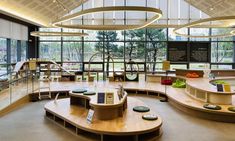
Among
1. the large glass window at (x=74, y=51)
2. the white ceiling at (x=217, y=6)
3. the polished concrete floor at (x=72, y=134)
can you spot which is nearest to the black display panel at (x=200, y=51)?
the white ceiling at (x=217, y=6)

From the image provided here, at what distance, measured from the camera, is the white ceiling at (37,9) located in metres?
10.4

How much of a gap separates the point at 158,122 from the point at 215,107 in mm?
2261

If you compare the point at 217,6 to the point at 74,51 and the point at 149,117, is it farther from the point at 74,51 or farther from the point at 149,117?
the point at 149,117

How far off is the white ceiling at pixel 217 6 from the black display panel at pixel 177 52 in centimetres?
259

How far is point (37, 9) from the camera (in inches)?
475

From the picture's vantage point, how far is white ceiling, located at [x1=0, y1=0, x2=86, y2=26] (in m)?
10.4

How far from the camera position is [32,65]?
10055 mm

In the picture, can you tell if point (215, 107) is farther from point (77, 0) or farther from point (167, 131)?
point (77, 0)

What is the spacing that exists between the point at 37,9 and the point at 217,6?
952 centimetres

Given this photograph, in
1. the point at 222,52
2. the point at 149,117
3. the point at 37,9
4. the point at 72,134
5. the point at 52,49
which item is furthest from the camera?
the point at 52,49

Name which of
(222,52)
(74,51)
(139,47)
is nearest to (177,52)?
(139,47)

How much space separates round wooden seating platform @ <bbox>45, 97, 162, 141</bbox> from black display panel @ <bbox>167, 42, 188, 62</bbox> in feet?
33.4

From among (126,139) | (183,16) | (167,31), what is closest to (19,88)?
(126,139)

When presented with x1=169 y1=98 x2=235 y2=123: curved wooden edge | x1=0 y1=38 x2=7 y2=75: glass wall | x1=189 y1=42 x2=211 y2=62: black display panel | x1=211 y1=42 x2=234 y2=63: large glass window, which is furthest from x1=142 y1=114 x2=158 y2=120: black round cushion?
x1=211 y1=42 x2=234 y2=63: large glass window
